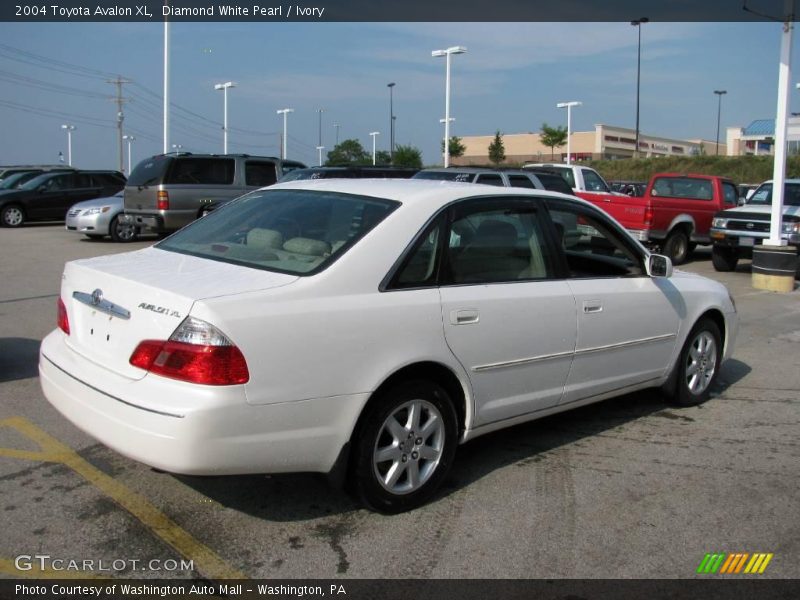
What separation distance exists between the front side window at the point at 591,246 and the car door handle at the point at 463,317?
995 mm

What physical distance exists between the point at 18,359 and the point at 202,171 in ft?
34.9

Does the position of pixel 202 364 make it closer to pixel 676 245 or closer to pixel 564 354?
pixel 564 354

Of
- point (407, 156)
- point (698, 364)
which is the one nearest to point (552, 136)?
point (407, 156)

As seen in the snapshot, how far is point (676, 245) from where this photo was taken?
16.5 m

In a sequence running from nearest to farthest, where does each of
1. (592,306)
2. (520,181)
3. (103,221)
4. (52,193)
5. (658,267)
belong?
(592,306), (658,267), (520,181), (103,221), (52,193)

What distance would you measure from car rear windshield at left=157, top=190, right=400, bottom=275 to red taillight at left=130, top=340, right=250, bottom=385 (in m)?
0.62

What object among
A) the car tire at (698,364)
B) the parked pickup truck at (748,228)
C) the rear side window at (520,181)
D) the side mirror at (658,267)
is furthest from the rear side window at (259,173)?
the side mirror at (658,267)

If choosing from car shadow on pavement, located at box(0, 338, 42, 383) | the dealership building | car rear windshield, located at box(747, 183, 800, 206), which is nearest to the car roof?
car shadow on pavement, located at box(0, 338, 42, 383)

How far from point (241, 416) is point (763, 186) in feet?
52.3

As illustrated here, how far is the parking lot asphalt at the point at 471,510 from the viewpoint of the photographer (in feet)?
11.3

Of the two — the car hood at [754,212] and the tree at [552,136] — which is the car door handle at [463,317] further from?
the tree at [552,136]

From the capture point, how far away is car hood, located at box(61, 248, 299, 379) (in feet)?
11.2

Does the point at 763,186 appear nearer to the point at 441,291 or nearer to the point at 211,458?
the point at 441,291
